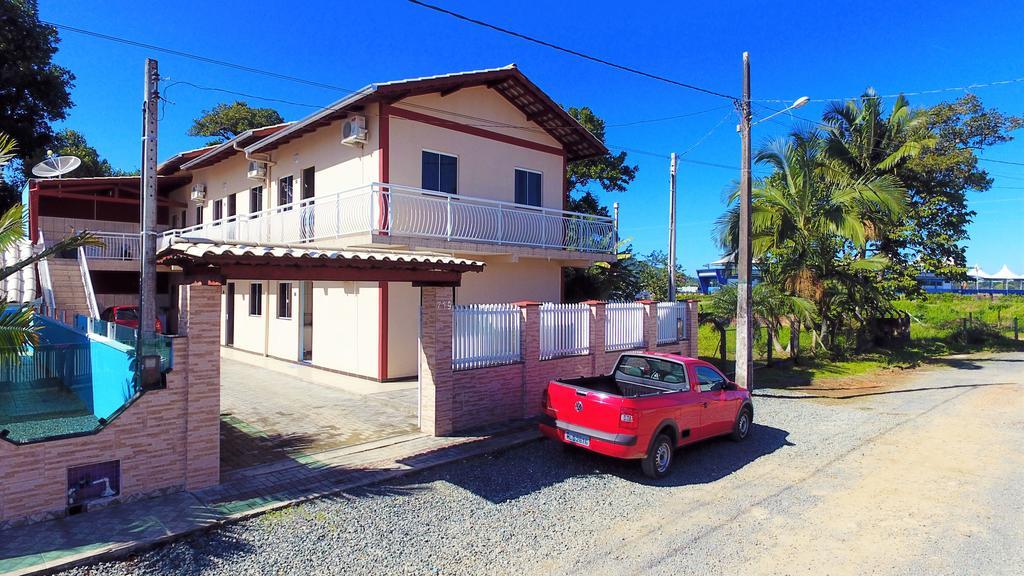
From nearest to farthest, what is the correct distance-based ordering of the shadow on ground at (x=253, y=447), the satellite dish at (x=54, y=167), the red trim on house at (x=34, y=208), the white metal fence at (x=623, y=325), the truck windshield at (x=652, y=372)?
the shadow on ground at (x=253, y=447) < the truck windshield at (x=652, y=372) < the white metal fence at (x=623, y=325) < the satellite dish at (x=54, y=167) < the red trim on house at (x=34, y=208)

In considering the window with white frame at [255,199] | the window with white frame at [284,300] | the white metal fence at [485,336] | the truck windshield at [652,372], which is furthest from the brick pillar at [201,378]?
the window with white frame at [255,199]

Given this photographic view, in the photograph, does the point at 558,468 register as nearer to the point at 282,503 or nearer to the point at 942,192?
the point at 282,503

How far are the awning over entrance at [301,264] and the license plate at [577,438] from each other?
2.78 m

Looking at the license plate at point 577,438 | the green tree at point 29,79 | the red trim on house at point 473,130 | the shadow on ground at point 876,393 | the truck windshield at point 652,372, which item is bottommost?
the shadow on ground at point 876,393

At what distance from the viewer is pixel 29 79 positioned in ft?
→ 65.6

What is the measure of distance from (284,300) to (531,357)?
9.54 metres

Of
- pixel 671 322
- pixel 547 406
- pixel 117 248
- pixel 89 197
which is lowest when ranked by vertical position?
pixel 547 406

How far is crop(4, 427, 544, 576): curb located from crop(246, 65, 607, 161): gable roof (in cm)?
783

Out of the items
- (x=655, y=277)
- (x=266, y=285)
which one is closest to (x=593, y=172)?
(x=655, y=277)

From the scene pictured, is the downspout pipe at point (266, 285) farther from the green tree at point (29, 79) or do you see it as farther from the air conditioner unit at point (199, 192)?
the green tree at point (29, 79)

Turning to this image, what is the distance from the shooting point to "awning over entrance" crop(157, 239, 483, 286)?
5730 mm

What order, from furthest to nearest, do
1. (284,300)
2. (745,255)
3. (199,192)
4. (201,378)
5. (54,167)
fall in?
1. (199,192)
2. (284,300)
3. (54,167)
4. (745,255)
5. (201,378)

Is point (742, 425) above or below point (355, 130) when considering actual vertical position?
below

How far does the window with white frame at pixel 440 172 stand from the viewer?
13.2 metres
